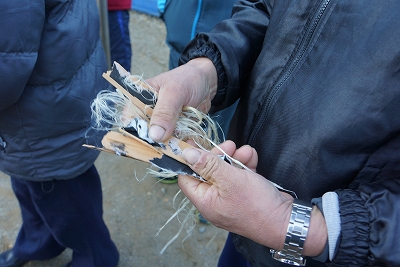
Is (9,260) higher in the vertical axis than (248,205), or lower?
lower

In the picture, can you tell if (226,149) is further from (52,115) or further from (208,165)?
(52,115)

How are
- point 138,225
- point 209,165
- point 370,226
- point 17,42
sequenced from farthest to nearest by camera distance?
point 138,225 < point 17,42 < point 209,165 < point 370,226

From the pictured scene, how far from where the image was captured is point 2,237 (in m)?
2.35

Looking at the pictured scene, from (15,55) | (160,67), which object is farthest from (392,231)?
(160,67)

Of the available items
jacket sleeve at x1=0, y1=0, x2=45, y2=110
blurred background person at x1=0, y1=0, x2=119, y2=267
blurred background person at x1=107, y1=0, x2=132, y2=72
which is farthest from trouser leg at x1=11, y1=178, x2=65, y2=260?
blurred background person at x1=107, y1=0, x2=132, y2=72

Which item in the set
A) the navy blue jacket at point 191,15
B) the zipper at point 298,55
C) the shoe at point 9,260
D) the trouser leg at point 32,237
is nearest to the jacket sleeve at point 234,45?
the zipper at point 298,55

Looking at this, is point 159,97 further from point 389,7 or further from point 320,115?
point 389,7

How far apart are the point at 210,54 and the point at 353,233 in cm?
75

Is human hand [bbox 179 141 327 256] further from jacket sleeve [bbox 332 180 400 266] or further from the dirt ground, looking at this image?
the dirt ground

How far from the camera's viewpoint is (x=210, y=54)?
1.26 meters

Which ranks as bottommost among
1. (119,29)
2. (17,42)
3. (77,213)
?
(77,213)

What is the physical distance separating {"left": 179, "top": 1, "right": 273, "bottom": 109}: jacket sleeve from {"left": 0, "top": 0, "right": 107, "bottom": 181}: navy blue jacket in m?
0.51

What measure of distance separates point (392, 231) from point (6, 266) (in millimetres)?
2153

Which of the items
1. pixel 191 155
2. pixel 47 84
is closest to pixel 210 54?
pixel 191 155
